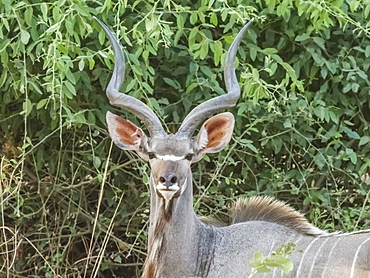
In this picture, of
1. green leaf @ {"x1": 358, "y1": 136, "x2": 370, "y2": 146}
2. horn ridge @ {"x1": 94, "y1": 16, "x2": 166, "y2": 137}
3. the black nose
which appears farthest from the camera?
green leaf @ {"x1": 358, "y1": 136, "x2": 370, "y2": 146}

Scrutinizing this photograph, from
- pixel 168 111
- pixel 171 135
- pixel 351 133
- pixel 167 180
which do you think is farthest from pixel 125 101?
pixel 351 133

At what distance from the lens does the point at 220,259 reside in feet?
10.3

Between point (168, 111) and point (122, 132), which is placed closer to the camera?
point (122, 132)

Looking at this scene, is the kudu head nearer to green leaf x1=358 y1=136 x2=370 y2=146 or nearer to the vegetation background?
the vegetation background

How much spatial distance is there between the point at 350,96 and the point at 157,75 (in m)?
1.01

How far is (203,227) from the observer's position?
3.24 metres

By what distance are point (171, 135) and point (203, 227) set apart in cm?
43

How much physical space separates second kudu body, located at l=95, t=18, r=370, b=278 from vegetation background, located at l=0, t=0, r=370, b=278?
37 cm

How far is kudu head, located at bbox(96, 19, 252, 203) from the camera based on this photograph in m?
2.89

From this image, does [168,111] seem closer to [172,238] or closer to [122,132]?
[122,132]

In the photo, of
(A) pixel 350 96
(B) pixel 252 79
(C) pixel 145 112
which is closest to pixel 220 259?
(C) pixel 145 112

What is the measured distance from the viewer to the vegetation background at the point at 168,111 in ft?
11.8

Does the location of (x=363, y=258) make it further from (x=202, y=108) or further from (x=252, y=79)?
(x=252, y=79)

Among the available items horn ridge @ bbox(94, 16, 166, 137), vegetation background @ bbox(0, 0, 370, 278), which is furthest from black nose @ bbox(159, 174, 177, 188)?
vegetation background @ bbox(0, 0, 370, 278)
